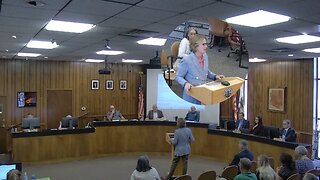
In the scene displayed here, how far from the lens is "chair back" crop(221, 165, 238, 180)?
16.7 feet

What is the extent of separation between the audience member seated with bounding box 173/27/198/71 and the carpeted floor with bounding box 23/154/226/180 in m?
5.51

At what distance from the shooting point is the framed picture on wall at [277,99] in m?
10.8

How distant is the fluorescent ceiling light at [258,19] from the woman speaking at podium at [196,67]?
7.27 feet

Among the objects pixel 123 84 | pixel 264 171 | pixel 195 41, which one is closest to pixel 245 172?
pixel 264 171

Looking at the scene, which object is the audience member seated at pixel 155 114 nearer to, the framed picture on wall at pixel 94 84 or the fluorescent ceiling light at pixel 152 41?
the framed picture on wall at pixel 94 84

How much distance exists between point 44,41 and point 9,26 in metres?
1.81

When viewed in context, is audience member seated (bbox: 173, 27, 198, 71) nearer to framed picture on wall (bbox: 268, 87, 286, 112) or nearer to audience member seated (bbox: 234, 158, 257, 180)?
audience member seated (bbox: 234, 158, 257, 180)

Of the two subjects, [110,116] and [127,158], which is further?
[110,116]

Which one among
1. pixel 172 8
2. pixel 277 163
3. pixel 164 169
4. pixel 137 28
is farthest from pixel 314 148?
pixel 172 8

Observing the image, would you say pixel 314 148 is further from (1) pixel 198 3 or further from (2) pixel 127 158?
(1) pixel 198 3

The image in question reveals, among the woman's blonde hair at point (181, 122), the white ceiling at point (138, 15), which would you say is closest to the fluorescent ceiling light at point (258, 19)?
the white ceiling at point (138, 15)

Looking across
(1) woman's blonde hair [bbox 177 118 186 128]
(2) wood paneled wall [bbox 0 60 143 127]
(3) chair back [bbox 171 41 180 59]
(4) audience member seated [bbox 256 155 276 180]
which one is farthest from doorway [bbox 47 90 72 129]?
(3) chair back [bbox 171 41 180 59]

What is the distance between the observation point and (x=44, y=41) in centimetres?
702

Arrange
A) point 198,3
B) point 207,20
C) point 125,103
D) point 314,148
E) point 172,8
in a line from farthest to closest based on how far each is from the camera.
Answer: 1. point 125,103
2. point 314,148
3. point 172,8
4. point 198,3
5. point 207,20
